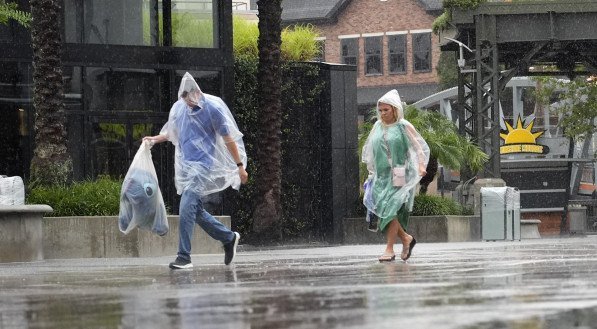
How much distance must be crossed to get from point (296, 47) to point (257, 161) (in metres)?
3.24

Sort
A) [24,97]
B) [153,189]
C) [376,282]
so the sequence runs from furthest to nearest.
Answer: [24,97], [153,189], [376,282]

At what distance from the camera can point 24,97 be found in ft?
83.5

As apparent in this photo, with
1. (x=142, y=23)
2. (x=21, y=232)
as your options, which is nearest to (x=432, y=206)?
(x=142, y=23)

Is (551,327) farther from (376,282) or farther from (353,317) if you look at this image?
(376,282)

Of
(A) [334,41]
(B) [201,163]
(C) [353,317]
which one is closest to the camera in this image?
(C) [353,317]

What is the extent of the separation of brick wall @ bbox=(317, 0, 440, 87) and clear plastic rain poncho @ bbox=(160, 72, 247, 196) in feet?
234

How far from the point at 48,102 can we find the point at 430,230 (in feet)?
40.5

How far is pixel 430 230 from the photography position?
1224 inches

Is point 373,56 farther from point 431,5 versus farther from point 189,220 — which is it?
point 189,220

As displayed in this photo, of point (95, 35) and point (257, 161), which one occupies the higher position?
point (95, 35)

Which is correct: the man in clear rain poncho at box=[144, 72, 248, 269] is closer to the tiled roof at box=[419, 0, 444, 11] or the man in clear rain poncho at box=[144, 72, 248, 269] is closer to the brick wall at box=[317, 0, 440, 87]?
the brick wall at box=[317, 0, 440, 87]

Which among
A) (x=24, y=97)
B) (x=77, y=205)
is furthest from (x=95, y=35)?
(x=77, y=205)

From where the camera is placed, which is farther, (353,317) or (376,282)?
(376,282)

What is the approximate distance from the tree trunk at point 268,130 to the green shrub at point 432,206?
184 inches
